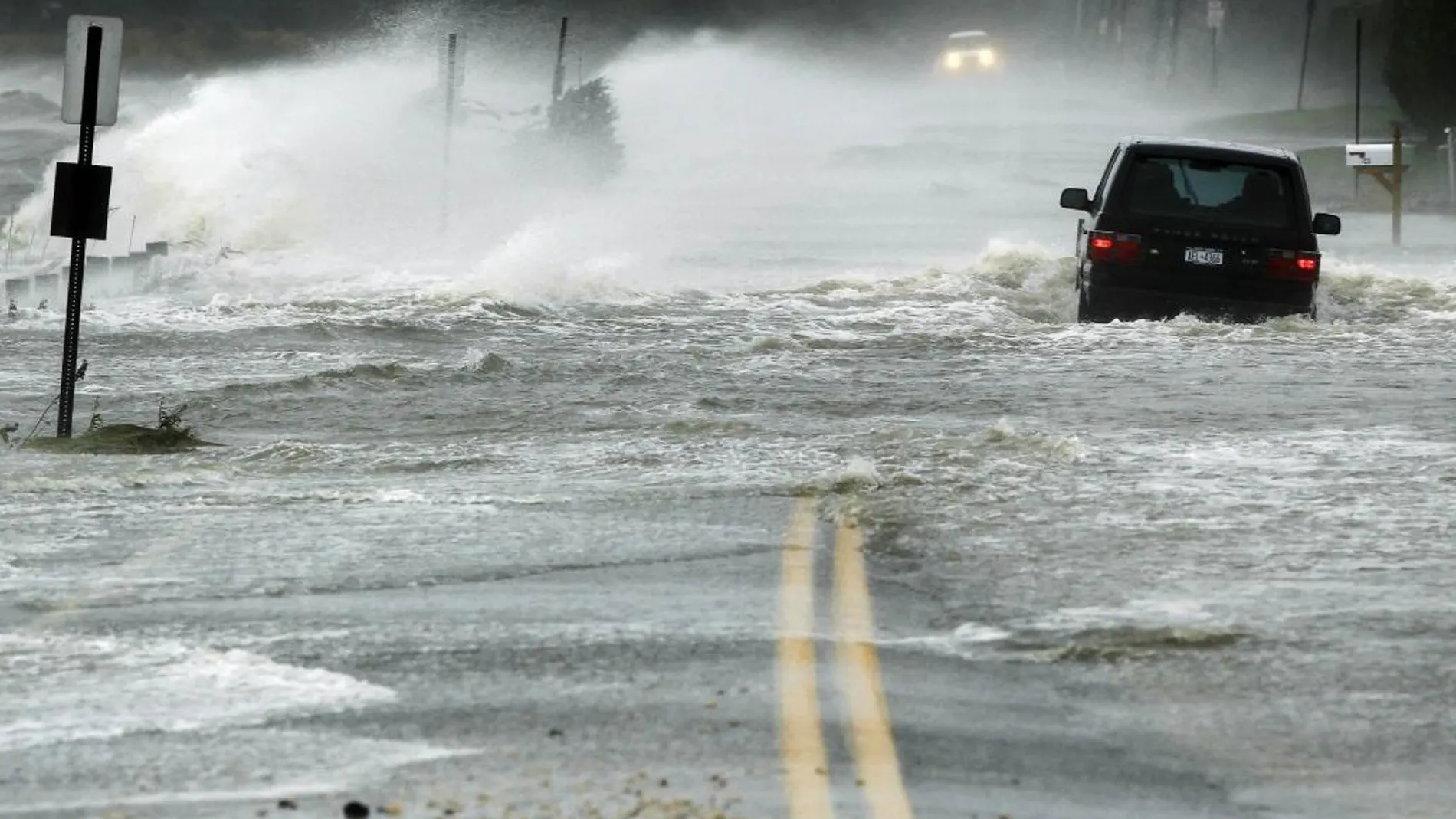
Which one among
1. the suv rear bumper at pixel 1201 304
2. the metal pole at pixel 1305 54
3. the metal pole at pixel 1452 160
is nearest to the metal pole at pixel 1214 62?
the metal pole at pixel 1305 54

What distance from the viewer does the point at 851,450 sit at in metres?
12.0

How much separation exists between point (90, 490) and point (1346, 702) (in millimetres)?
5954

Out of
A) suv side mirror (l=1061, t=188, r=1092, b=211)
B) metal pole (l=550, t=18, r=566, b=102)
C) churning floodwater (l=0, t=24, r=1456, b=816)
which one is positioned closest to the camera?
churning floodwater (l=0, t=24, r=1456, b=816)

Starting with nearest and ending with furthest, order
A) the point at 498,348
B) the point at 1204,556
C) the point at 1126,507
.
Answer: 1. the point at 1204,556
2. the point at 1126,507
3. the point at 498,348

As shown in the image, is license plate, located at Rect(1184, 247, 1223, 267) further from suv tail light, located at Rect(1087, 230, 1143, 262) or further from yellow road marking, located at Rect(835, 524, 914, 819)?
yellow road marking, located at Rect(835, 524, 914, 819)

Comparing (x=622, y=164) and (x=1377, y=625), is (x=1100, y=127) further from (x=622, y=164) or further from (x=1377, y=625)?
(x=1377, y=625)

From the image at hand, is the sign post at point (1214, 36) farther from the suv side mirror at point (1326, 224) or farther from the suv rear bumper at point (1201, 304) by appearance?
the suv side mirror at point (1326, 224)

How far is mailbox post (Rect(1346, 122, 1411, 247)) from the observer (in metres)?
34.3

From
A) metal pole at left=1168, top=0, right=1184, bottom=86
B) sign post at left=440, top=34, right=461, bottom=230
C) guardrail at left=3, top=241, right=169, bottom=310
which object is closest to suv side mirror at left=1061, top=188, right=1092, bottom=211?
guardrail at left=3, top=241, right=169, bottom=310

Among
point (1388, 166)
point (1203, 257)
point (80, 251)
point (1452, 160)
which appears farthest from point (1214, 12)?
point (80, 251)

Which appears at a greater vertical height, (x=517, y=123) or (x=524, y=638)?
(x=517, y=123)

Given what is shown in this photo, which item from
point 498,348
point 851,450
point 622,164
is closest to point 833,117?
point 622,164

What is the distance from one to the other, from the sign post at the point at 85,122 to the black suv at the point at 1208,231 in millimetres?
7523

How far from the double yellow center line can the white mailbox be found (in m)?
29.5
